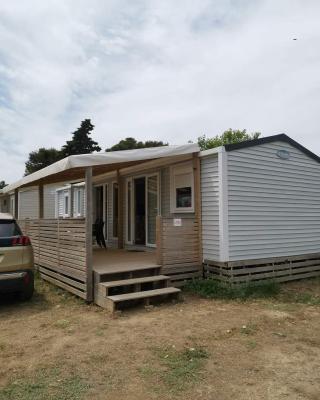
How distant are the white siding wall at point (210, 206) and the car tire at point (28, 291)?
3.42 meters

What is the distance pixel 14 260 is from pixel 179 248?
10.1ft

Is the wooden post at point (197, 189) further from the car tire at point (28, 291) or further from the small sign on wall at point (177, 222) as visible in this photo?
the car tire at point (28, 291)

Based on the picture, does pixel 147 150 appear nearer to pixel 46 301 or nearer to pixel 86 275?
pixel 86 275

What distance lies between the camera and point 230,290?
7.51 meters

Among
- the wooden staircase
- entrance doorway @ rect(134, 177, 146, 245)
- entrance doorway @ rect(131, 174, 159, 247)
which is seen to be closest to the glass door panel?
entrance doorway @ rect(131, 174, 159, 247)

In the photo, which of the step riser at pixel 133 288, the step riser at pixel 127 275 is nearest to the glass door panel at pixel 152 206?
the step riser at pixel 127 275

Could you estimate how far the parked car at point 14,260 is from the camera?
21.3 ft

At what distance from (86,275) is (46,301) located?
960mm

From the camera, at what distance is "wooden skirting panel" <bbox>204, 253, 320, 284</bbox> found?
7.90 m

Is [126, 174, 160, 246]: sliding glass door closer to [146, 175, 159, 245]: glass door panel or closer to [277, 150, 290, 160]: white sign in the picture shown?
[146, 175, 159, 245]: glass door panel

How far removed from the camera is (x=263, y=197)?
8617 mm

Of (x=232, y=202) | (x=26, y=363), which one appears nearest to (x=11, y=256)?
(x=26, y=363)

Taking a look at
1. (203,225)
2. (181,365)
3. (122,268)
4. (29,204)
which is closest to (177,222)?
(203,225)

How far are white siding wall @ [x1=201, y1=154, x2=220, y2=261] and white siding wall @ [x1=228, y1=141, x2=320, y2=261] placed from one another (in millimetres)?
273
